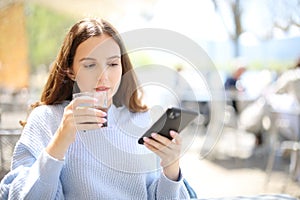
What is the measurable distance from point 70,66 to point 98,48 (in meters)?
0.09

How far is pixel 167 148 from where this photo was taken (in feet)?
2.66

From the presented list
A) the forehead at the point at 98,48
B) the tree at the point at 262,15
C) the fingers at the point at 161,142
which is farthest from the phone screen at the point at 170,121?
the tree at the point at 262,15

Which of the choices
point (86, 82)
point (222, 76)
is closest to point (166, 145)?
point (86, 82)

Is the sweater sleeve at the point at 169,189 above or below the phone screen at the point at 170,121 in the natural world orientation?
below

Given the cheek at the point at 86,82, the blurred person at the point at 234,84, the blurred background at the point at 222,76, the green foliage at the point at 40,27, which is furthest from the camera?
the blurred person at the point at 234,84

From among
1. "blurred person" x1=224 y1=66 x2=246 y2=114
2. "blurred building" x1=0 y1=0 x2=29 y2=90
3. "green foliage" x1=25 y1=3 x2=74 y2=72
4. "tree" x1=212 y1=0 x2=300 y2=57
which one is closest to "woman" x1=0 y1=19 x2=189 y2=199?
"tree" x1=212 y1=0 x2=300 y2=57

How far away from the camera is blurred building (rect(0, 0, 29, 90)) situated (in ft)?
10.1

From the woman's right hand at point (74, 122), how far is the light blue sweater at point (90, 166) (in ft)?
0.10

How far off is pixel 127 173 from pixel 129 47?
0.31m

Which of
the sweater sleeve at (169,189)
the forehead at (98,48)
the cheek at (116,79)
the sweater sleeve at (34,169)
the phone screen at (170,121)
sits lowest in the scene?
the sweater sleeve at (169,189)

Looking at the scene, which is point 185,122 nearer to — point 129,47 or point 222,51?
point 129,47

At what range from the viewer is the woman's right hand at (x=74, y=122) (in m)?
0.74

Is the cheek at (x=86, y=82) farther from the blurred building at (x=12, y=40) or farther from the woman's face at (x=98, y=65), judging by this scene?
the blurred building at (x=12, y=40)

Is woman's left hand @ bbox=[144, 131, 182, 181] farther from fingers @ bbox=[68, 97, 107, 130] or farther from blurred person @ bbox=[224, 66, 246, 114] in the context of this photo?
blurred person @ bbox=[224, 66, 246, 114]
